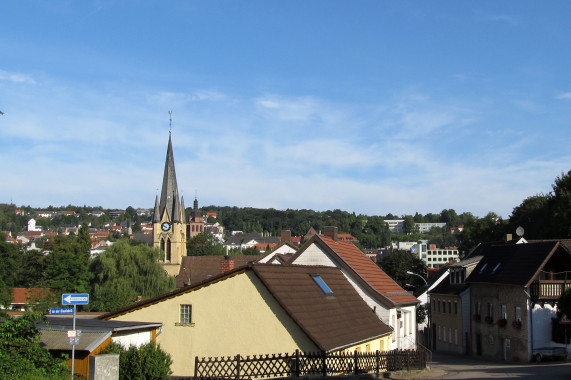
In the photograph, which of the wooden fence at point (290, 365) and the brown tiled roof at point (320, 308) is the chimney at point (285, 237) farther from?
the wooden fence at point (290, 365)

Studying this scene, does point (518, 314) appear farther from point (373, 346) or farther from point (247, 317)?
point (247, 317)

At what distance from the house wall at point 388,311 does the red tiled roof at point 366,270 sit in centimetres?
50

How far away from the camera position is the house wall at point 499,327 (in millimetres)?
41531

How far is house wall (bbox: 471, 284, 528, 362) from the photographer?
4153 cm

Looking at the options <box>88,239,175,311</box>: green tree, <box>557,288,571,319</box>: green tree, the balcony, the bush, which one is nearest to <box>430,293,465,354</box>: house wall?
the balcony

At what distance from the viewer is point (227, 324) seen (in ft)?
72.0

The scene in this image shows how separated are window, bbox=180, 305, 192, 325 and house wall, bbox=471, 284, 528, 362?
26397mm

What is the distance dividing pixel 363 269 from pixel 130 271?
40696 millimetres

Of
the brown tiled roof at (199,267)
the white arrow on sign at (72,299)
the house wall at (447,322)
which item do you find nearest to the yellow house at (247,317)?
the white arrow on sign at (72,299)

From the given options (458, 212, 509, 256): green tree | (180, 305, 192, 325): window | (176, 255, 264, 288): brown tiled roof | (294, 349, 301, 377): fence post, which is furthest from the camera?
(176, 255, 264, 288): brown tiled roof

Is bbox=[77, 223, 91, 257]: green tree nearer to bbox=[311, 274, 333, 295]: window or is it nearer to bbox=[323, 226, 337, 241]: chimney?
bbox=[323, 226, 337, 241]: chimney

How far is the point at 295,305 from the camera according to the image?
2141cm

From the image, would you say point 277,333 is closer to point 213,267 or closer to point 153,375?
point 153,375

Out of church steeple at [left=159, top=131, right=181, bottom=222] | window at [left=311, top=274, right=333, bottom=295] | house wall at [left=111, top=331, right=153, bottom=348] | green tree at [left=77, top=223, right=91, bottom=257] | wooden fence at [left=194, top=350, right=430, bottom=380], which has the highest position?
church steeple at [left=159, top=131, right=181, bottom=222]
